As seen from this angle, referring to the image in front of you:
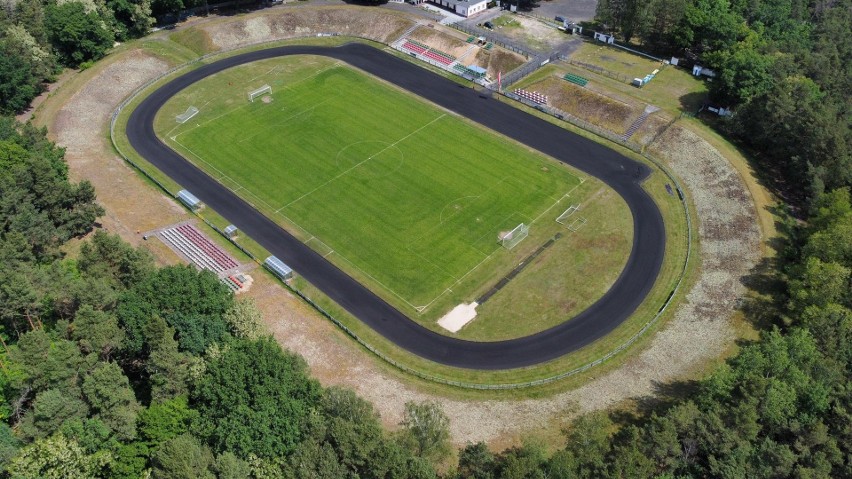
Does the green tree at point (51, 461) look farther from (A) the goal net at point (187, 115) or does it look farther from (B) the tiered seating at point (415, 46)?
(B) the tiered seating at point (415, 46)

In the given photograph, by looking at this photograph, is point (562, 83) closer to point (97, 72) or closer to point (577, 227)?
point (577, 227)

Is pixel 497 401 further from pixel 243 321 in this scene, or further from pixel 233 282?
pixel 233 282

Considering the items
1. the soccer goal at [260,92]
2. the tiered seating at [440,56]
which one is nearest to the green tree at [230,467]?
the soccer goal at [260,92]

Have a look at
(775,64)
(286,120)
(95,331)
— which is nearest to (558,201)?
(775,64)

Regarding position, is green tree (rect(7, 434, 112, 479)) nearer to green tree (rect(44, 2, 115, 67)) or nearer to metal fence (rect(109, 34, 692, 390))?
metal fence (rect(109, 34, 692, 390))

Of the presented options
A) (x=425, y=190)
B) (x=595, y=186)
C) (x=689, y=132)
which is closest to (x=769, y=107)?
(x=689, y=132)

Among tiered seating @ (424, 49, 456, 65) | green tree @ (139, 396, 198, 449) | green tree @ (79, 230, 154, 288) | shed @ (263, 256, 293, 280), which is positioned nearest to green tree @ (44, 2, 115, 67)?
tiered seating @ (424, 49, 456, 65)

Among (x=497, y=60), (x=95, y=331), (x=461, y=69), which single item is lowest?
(x=95, y=331)
